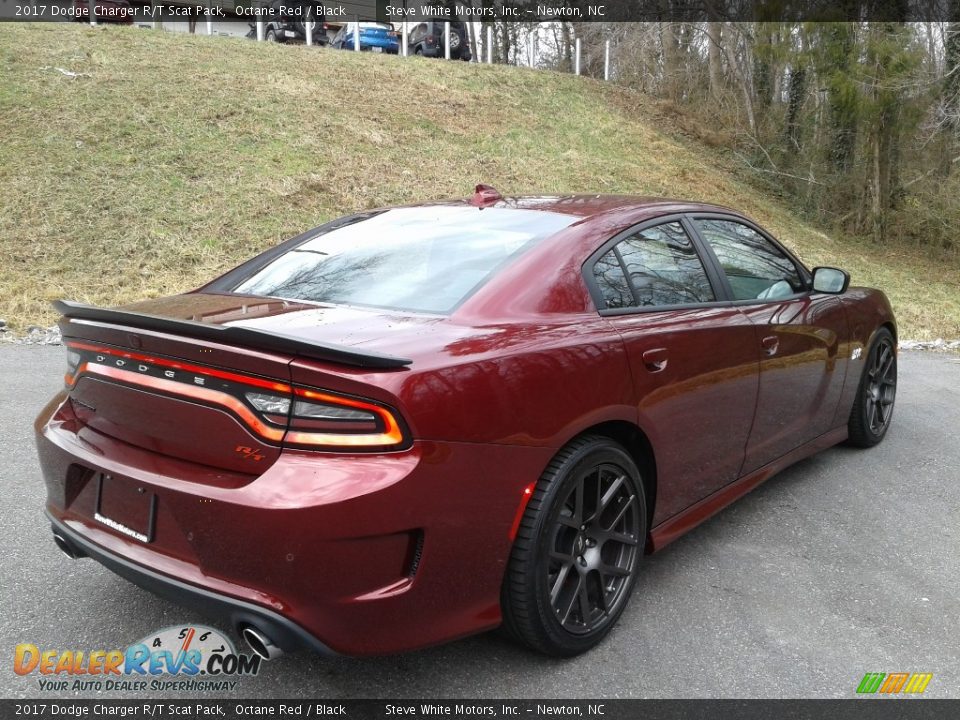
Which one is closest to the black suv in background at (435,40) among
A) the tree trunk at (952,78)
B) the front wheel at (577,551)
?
the tree trunk at (952,78)

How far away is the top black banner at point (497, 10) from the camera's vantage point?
16.8m

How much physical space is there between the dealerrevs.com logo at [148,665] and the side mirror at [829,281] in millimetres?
3210

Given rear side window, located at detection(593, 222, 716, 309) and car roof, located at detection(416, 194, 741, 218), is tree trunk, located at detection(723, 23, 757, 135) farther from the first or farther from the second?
rear side window, located at detection(593, 222, 716, 309)

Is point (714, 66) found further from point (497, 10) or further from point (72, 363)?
point (72, 363)

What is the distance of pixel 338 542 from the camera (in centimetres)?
203

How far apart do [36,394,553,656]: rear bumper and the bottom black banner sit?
0.93 ft

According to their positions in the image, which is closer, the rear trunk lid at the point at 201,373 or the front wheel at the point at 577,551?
the rear trunk lid at the point at 201,373

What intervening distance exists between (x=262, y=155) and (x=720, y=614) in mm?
13208

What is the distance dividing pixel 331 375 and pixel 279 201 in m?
11.6

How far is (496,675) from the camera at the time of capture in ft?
8.32

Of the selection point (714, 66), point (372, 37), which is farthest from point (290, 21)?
point (714, 66)

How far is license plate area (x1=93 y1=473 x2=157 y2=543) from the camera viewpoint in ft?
7.43

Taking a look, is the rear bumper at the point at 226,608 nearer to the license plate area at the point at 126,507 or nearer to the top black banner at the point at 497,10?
the license plate area at the point at 126,507

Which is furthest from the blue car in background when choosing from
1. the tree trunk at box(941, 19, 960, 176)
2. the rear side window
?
the rear side window
